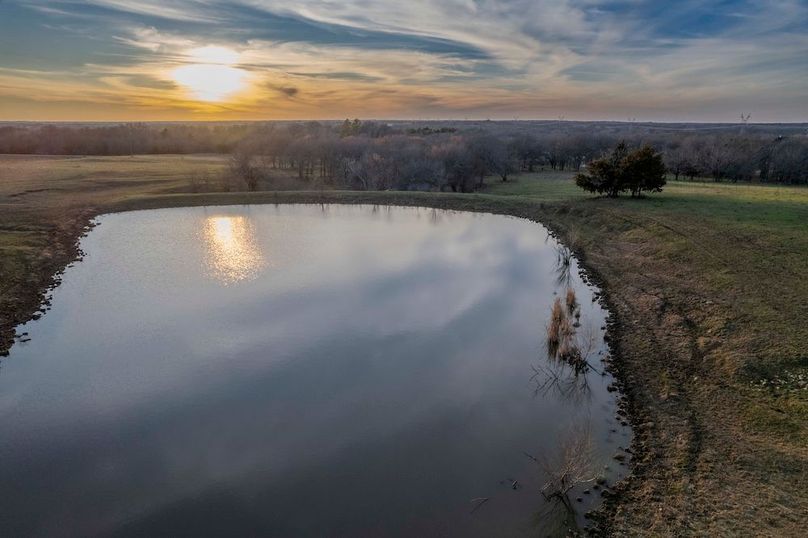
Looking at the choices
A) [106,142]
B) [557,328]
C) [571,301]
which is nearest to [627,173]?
[571,301]

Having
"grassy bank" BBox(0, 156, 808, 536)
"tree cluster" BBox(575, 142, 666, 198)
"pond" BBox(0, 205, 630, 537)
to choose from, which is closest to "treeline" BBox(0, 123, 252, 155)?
→ "grassy bank" BBox(0, 156, 808, 536)

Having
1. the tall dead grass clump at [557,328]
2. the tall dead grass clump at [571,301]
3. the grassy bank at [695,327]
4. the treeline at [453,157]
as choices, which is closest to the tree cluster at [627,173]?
the grassy bank at [695,327]

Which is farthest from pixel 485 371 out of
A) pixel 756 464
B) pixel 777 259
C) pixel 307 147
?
pixel 307 147

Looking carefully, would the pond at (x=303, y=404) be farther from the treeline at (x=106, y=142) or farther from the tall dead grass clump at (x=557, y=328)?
the treeline at (x=106, y=142)

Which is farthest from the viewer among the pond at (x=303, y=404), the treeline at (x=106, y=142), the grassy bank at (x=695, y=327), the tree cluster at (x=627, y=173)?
the treeline at (x=106, y=142)

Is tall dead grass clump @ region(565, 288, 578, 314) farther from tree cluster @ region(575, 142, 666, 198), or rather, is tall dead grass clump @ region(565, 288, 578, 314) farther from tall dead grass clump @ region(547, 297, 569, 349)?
tree cluster @ region(575, 142, 666, 198)

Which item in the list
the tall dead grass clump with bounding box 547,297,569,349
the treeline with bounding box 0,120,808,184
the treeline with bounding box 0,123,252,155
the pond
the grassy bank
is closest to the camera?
the grassy bank

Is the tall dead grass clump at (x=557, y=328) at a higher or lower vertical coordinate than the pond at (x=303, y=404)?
higher
